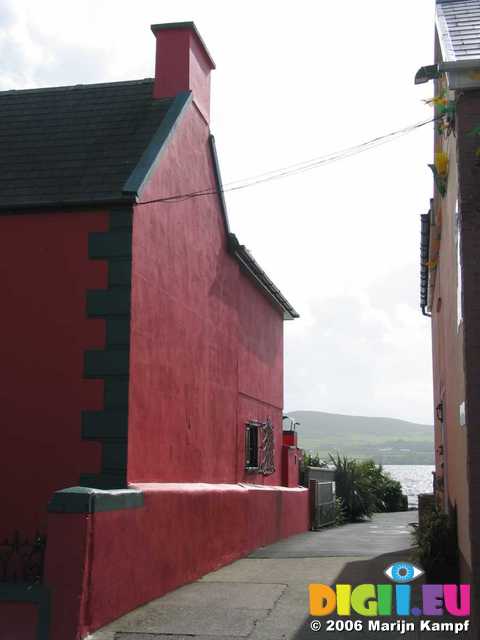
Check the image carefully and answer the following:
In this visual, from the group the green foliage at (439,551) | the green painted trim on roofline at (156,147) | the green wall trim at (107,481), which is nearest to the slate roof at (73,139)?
the green painted trim on roofline at (156,147)

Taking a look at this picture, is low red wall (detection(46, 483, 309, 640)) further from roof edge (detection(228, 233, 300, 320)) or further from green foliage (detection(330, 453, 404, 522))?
green foliage (detection(330, 453, 404, 522))

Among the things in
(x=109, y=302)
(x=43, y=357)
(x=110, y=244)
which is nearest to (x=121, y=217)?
(x=110, y=244)

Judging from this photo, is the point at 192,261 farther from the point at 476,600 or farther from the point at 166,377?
the point at 476,600

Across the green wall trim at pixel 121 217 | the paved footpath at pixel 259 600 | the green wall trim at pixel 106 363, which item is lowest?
the paved footpath at pixel 259 600

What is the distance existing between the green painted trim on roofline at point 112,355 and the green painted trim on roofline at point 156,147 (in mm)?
329

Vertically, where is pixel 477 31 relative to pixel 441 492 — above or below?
above

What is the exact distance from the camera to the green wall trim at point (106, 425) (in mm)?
9109

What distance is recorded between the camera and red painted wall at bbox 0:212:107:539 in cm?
913

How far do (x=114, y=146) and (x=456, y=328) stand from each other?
533cm

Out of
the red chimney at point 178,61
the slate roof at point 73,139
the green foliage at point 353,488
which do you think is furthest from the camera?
the green foliage at point 353,488

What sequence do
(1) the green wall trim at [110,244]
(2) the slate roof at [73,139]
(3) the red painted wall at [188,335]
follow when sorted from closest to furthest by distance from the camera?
(1) the green wall trim at [110,244]
(3) the red painted wall at [188,335]
(2) the slate roof at [73,139]

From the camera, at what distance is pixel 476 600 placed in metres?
6.84

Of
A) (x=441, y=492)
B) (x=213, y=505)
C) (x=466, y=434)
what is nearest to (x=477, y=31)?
(x=466, y=434)

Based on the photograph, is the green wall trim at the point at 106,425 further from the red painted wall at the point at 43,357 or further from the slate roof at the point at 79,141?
the slate roof at the point at 79,141
